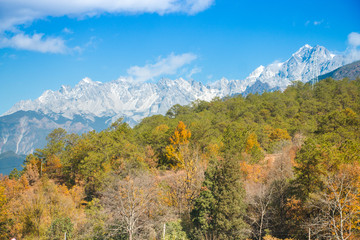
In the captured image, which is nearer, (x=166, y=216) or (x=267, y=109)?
(x=166, y=216)

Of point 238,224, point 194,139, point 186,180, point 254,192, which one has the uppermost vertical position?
point 194,139

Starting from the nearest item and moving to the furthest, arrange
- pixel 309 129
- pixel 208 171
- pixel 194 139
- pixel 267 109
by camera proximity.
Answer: pixel 208 171 → pixel 194 139 → pixel 309 129 → pixel 267 109

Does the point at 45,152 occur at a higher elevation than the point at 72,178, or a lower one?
higher

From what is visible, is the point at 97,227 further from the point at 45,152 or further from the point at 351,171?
the point at 45,152

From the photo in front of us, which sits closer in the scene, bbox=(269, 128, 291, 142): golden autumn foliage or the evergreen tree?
the evergreen tree

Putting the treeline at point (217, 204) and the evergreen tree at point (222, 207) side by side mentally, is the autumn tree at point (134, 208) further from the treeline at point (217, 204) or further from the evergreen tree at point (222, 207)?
the evergreen tree at point (222, 207)

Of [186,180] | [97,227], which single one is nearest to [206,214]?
[186,180]

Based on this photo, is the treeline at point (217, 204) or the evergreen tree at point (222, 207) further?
the evergreen tree at point (222, 207)

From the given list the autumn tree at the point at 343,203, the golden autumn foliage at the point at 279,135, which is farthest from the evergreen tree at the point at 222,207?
the golden autumn foliage at the point at 279,135

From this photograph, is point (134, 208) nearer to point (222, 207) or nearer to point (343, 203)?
point (222, 207)

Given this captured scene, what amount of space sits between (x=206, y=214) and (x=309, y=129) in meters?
40.9

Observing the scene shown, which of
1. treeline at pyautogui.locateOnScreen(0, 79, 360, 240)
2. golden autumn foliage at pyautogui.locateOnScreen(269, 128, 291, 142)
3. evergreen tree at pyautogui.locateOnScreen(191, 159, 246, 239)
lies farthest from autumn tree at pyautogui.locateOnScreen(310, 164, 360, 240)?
golden autumn foliage at pyautogui.locateOnScreen(269, 128, 291, 142)

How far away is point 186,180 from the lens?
70.4 ft

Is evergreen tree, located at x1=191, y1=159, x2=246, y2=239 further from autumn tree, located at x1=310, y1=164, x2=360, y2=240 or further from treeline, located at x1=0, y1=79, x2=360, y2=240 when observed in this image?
autumn tree, located at x1=310, y1=164, x2=360, y2=240
